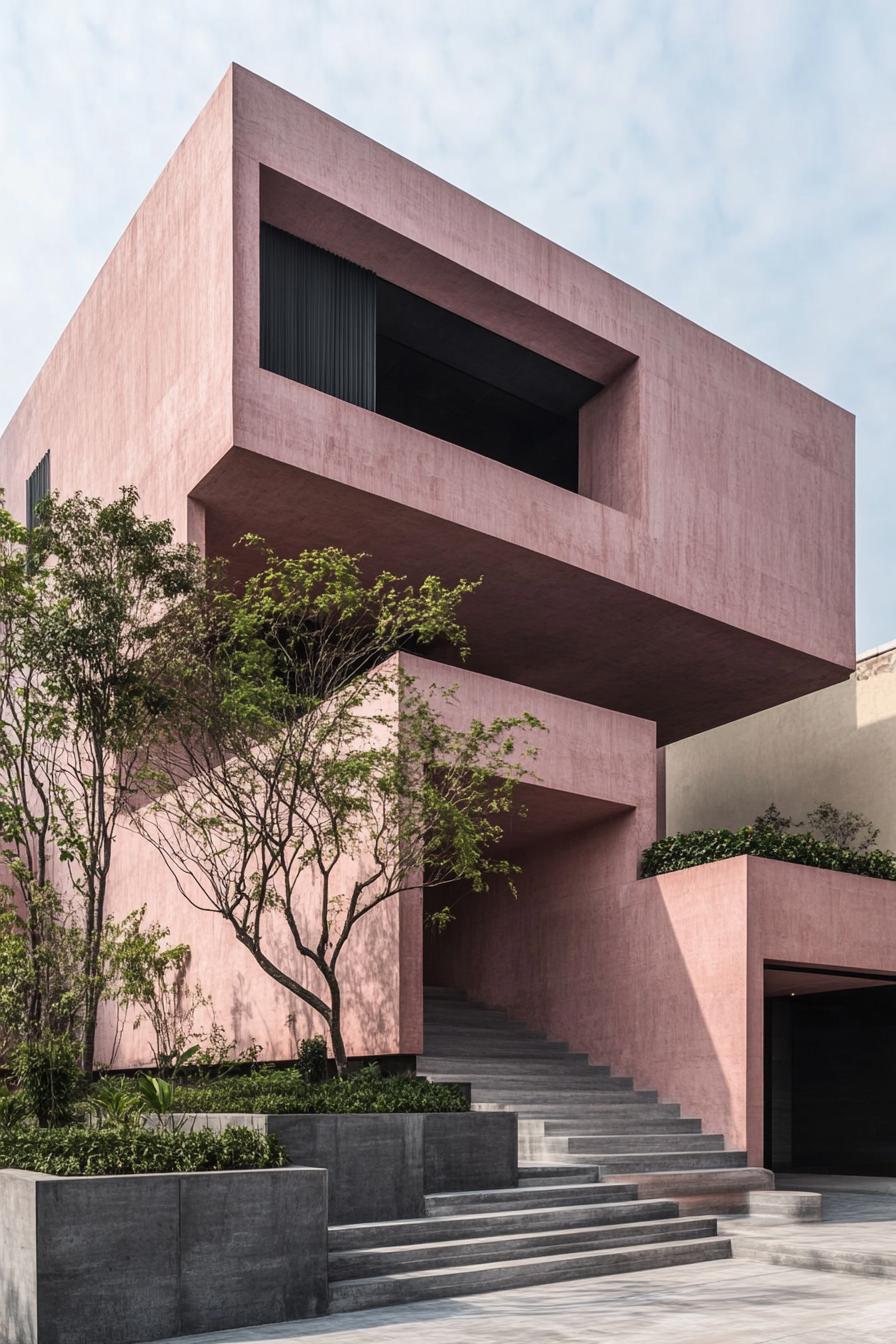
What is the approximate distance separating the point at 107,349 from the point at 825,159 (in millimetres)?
10092

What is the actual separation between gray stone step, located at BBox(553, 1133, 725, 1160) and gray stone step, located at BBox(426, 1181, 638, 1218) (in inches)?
36.1

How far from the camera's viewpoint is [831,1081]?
68.1ft

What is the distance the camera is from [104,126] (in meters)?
12.1

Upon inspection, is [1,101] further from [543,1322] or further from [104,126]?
[543,1322]

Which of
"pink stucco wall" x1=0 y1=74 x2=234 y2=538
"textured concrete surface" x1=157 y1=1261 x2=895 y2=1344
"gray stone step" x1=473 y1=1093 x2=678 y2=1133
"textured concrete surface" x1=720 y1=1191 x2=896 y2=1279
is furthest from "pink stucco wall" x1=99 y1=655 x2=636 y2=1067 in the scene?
"textured concrete surface" x1=157 y1=1261 x2=895 y2=1344

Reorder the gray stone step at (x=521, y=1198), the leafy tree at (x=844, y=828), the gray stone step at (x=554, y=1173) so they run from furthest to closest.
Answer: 1. the leafy tree at (x=844, y=828)
2. the gray stone step at (x=554, y=1173)
3. the gray stone step at (x=521, y=1198)

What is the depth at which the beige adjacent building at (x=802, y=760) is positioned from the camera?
21984 millimetres

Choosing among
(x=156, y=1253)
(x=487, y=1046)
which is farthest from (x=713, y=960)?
(x=156, y=1253)

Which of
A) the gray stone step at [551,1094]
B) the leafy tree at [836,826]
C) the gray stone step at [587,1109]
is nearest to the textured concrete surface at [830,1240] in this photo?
the gray stone step at [587,1109]

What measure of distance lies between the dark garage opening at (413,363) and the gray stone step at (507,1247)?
10.2 meters

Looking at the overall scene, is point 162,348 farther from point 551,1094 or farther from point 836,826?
point 836,826

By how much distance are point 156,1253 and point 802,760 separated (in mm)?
18307

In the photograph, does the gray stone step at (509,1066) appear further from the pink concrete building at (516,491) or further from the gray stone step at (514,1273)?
the gray stone step at (514,1273)

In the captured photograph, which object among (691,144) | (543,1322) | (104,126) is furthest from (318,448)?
(543,1322)
